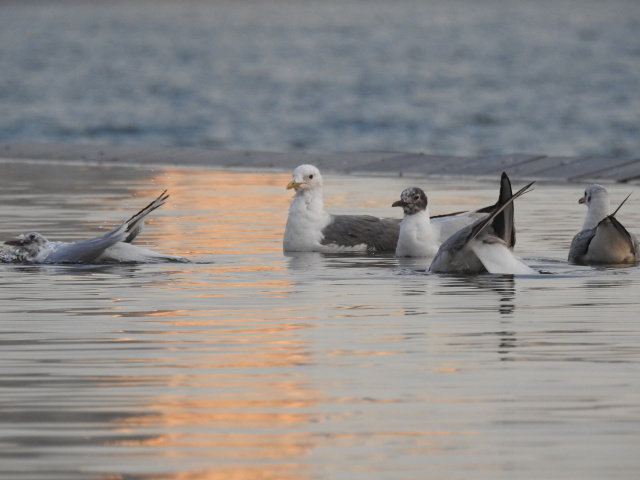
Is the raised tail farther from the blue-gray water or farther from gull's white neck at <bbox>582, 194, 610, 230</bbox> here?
the blue-gray water

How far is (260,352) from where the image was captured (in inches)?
386

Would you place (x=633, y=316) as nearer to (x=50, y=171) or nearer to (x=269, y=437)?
(x=269, y=437)

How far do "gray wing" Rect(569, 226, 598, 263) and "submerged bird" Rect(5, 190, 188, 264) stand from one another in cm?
328

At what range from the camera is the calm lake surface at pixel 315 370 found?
7352mm

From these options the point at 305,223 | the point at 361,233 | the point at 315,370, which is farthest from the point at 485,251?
the point at 315,370

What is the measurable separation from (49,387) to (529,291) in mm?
4824

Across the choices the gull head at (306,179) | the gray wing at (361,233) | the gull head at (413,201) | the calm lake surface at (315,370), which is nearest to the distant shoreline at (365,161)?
the gray wing at (361,233)

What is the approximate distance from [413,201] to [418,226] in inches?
11.2

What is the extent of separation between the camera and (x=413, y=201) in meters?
15.6

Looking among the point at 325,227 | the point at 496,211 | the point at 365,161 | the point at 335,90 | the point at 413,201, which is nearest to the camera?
the point at 496,211

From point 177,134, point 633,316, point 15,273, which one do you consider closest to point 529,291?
point 633,316

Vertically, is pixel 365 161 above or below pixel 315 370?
above

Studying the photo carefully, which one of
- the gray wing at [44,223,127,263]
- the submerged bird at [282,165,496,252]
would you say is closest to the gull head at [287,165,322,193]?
the submerged bird at [282,165,496,252]

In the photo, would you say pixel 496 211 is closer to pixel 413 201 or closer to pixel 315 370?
pixel 413 201
